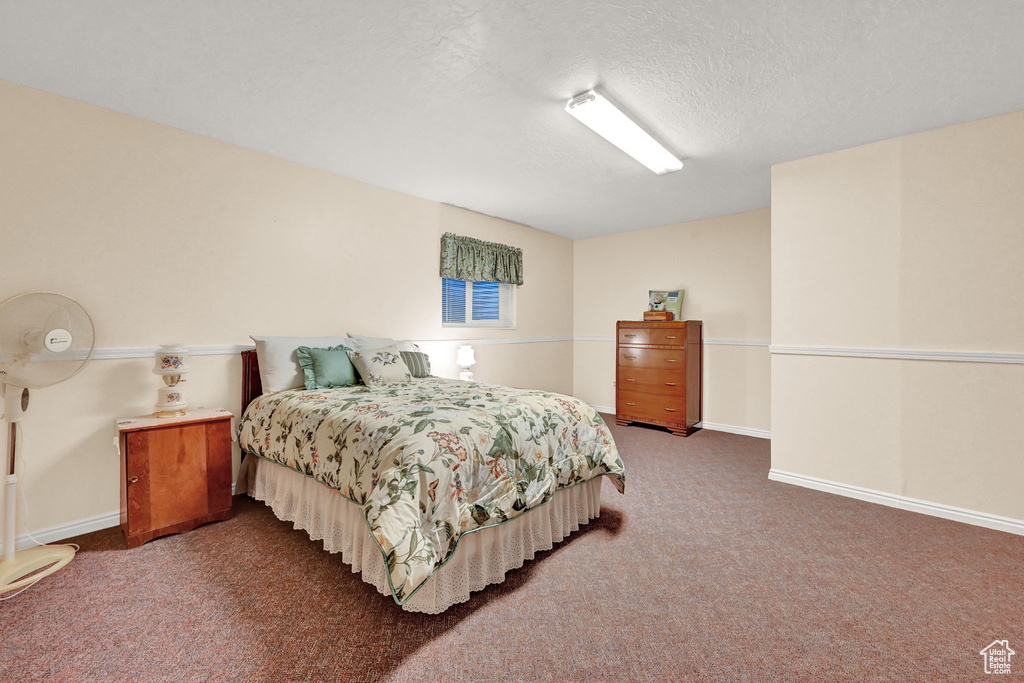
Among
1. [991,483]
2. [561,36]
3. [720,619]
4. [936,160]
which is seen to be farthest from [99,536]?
[936,160]

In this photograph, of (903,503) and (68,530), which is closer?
(68,530)

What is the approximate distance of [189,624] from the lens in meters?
1.62

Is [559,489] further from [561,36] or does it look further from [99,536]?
[99,536]

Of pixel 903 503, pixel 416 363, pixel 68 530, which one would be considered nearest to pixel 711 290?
pixel 903 503

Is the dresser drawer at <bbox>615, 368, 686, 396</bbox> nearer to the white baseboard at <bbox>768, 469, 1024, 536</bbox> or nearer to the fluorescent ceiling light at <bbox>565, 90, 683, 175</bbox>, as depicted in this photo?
the white baseboard at <bbox>768, 469, 1024, 536</bbox>

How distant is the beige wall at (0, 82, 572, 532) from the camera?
2258mm

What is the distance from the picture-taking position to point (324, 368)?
9.41ft

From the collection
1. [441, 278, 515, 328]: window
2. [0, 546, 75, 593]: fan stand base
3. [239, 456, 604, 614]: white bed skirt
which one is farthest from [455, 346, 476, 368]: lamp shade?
[0, 546, 75, 593]: fan stand base

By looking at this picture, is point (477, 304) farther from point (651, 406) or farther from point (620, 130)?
point (620, 130)

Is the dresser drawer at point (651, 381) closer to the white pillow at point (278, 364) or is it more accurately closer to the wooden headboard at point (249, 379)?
the white pillow at point (278, 364)

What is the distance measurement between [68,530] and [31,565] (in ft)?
1.20

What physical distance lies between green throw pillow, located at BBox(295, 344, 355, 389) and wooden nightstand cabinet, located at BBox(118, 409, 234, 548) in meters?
0.52

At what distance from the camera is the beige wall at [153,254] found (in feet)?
7.41

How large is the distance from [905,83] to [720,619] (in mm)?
2753
